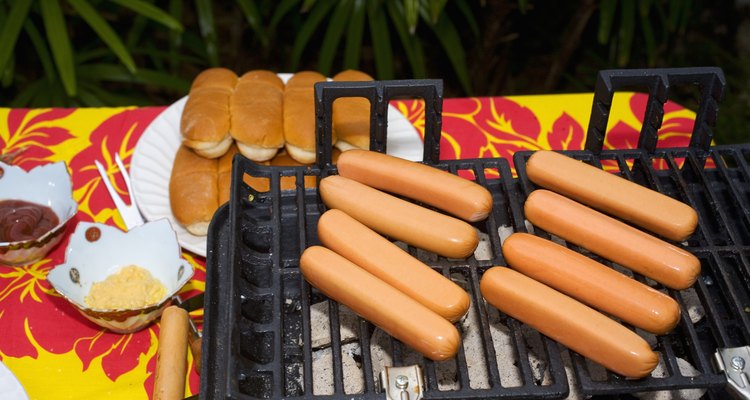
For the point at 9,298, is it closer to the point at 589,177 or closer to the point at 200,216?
the point at 200,216

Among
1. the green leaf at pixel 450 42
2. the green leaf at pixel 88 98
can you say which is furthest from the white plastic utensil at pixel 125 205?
the green leaf at pixel 450 42

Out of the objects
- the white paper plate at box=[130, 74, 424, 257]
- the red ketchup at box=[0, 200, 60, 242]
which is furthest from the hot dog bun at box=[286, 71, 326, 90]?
the red ketchup at box=[0, 200, 60, 242]

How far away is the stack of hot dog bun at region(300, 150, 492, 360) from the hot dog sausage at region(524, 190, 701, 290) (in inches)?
4.3

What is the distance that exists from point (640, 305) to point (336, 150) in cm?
119

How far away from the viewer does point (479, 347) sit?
147 cm

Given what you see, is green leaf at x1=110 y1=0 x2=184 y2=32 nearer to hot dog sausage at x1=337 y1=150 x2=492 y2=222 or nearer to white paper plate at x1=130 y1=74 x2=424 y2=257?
white paper plate at x1=130 y1=74 x2=424 y2=257

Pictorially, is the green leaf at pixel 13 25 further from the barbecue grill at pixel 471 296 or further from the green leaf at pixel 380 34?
the barbecue grill at pixel 471 296

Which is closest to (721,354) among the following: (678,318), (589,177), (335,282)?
(678,318)

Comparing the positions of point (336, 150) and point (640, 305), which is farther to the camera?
point (336, 150)

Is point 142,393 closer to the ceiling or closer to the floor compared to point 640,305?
closer to the floor

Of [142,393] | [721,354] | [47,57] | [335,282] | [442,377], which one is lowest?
[142,393]

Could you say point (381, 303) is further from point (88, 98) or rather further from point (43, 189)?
point (88, 98)

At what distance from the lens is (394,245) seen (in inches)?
53.9

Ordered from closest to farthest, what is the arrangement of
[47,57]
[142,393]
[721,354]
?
1. [721,354]
2. [142,393]
3. [47,57]
